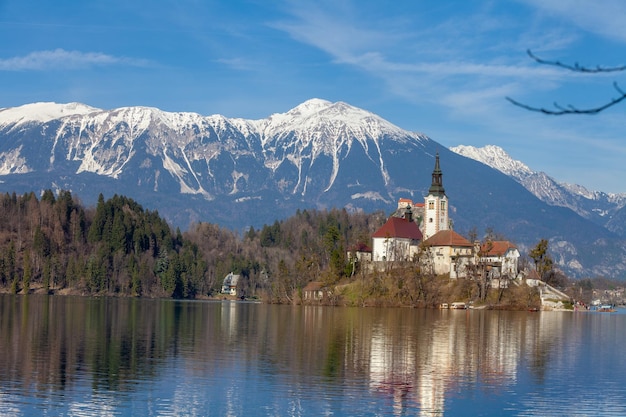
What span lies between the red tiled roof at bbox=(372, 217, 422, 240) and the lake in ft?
215

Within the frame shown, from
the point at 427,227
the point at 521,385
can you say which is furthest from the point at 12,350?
the point at 427,227

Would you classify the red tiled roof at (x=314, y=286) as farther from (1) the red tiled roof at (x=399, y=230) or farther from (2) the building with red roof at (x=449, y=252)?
(2) the building with red roof at (x=449, y=252)

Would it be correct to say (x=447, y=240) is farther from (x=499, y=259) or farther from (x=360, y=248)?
(x=360, y=248)

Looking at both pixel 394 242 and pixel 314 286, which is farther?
pixel 394 242

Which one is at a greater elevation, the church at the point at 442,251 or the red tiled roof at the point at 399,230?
the red tiled roof at the point at 399,230

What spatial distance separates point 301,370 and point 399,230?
109 metres

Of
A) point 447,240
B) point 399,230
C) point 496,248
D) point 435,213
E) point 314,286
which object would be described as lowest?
point 314,286

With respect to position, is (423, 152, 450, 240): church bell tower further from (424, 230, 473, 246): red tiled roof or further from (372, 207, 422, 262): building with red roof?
(424, 230, 473, 246): red tiled roof

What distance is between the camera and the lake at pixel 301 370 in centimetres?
4497

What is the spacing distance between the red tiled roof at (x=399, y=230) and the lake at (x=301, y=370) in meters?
65.7

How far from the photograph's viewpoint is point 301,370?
57.4 metres

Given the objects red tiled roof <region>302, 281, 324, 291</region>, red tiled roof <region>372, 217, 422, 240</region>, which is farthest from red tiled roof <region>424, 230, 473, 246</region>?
red tiled roof <region>302, 281, 324, 291</region>

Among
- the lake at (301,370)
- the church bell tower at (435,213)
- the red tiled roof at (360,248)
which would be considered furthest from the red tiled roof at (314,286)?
the lake at (301,370)

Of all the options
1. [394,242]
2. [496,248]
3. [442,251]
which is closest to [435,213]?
[394,242]
